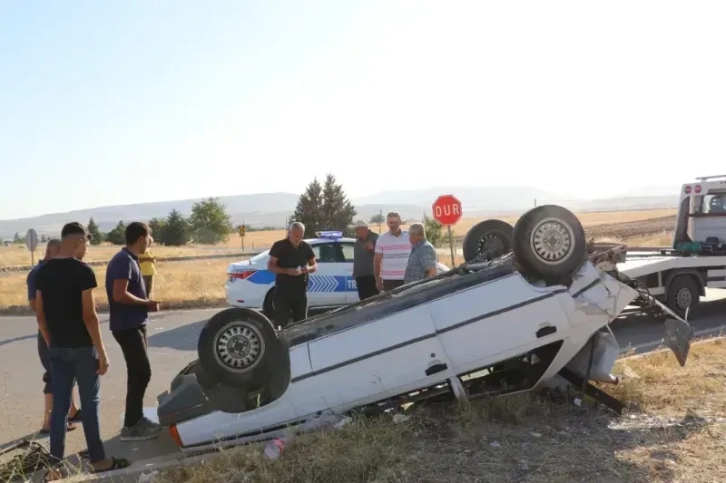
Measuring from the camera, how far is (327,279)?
1127 cm

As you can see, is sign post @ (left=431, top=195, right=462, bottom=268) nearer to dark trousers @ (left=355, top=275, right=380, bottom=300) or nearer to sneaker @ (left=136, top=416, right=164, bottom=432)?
dark trousers @ (left=355, top=275, right=380, bottom=300)

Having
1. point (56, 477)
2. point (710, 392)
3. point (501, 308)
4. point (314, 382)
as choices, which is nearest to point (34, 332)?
point (56, 477)

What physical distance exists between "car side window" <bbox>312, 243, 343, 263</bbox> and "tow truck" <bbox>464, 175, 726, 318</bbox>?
4.69 m

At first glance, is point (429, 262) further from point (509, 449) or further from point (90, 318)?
point (90, 318)

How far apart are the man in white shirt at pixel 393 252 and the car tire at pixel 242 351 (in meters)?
3.28

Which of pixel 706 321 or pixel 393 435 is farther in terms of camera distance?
pixel 706 321

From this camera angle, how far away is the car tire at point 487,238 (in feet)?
20.5

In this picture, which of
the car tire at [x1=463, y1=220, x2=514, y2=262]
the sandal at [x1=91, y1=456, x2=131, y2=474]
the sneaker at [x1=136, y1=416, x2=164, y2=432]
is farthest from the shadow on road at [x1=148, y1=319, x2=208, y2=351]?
the car tire at [x1=463, y1=220, x2=514, y2=262]

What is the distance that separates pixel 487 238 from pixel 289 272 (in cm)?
230

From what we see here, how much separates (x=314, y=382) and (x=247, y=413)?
0.52 meters

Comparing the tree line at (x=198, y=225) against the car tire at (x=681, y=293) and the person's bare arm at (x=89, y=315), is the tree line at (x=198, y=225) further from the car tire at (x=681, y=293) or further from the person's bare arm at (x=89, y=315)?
the person's bare arm at (x=89, y=315)

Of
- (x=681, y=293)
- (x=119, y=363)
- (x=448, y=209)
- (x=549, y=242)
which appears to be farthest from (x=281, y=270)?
(x=448, y=209)

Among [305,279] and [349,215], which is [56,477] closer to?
[305,279]

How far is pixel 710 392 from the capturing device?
5.33 metres
